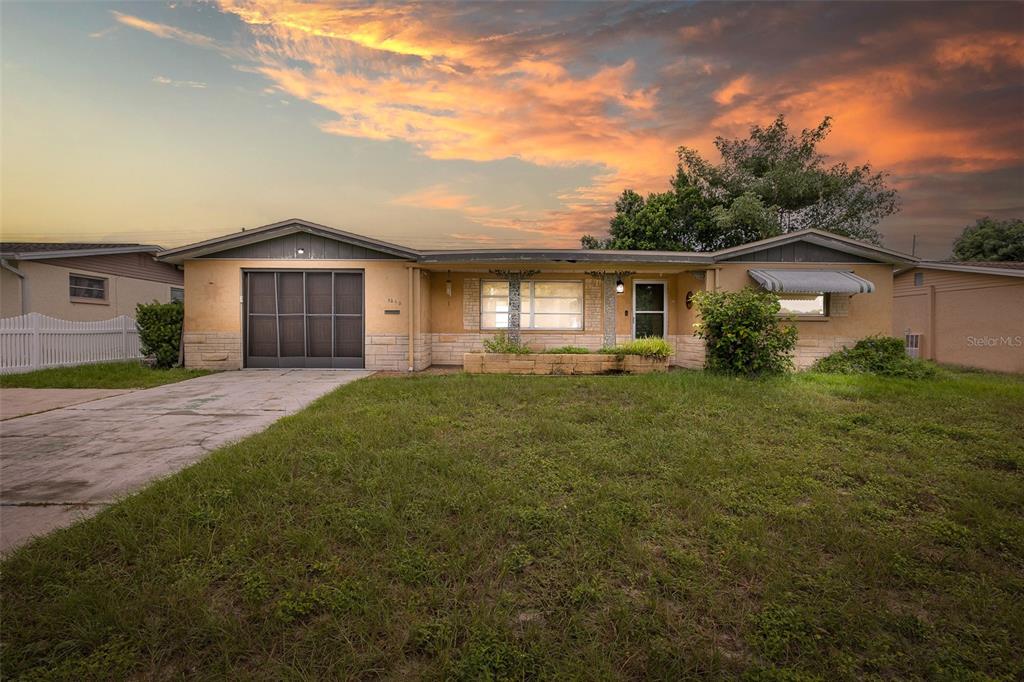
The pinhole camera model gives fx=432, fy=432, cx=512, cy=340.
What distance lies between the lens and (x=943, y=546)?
9.68ft

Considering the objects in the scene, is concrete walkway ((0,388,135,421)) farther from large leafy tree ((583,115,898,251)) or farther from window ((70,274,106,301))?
large leafy tree ((583,115,898,251))

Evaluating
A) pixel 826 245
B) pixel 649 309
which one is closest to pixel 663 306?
pixel 649 309

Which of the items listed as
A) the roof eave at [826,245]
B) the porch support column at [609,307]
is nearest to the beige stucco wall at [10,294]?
the porch support column at [609,307]

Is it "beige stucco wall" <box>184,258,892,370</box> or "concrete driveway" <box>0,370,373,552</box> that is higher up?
"beige stucco wall" <box>184,258,892,370</box>

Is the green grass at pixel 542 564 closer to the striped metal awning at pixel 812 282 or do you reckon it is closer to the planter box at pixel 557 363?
the planter box at pixel 557 363

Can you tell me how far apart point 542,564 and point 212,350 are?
11854 millimetres

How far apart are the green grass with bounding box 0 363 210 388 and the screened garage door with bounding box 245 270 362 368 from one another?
1592 millimetres

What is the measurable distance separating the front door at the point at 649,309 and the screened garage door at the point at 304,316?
7.92 m

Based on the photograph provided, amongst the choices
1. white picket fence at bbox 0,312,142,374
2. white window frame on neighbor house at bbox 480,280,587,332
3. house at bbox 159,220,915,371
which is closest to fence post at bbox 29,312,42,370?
white picket fence at bbox 0,312,142,374

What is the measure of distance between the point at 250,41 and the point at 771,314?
41.1ft

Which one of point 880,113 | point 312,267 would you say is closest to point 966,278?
point 880,113

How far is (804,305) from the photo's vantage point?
11750 mm

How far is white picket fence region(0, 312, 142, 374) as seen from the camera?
10156 mm

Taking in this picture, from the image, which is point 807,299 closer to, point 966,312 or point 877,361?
point 877,361
